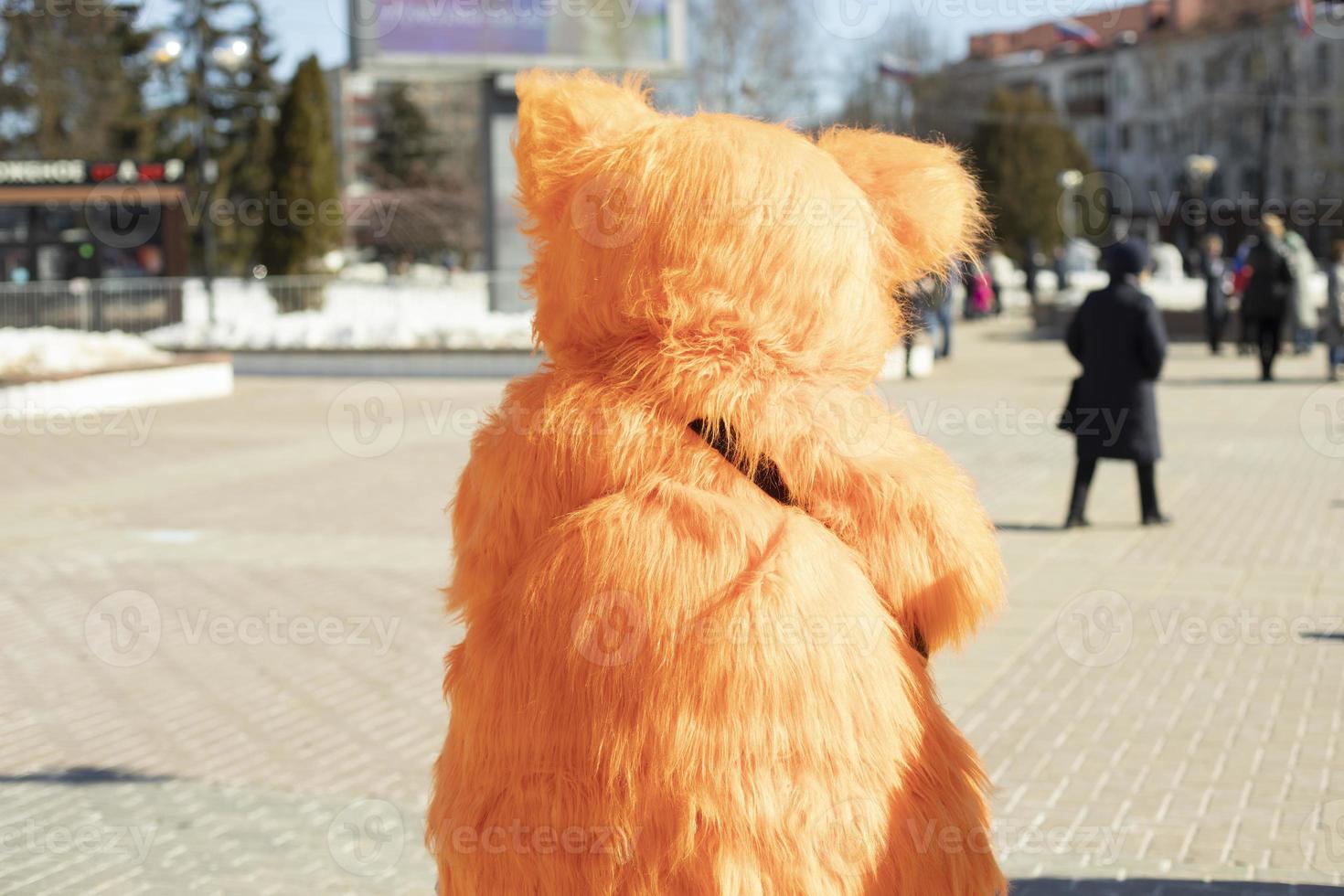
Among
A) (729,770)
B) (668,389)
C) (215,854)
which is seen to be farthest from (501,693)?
(215,854)

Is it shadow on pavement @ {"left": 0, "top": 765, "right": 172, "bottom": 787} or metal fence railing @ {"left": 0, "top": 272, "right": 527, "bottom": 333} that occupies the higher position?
metal fence railing @ {"left": 0, "top": 272, "right": 527, "bottom": 333}

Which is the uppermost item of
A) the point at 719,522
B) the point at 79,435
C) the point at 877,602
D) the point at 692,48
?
the point at 692,48

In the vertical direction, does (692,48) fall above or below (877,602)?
above

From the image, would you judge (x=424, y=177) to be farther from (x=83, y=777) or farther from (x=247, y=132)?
(x=83, y=777)

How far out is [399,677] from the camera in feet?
20.8

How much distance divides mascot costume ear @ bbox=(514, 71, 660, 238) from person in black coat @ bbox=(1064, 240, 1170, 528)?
22.3ft

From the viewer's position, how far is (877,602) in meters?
2.46

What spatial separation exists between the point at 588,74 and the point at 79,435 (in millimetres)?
13695

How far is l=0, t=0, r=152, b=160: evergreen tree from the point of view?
42406mm

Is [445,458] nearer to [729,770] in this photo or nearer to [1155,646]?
[1155,646]

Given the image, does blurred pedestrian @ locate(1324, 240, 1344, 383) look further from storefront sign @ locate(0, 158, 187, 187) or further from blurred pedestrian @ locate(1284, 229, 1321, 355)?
storefront sign @ locate(0, 158, 187, 187)

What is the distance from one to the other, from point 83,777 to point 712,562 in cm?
359

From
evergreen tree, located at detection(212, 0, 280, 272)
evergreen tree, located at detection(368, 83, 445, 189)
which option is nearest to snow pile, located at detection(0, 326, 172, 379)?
evergreen tree, located at detection(212, 0, 280, 272)

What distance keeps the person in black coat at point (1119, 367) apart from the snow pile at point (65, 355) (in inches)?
505
